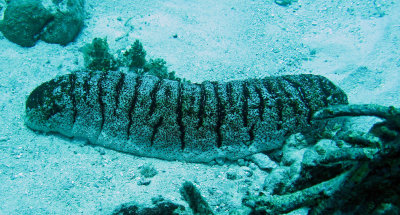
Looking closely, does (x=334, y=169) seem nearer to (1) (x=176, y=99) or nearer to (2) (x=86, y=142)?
(1) (x=176, y=99)

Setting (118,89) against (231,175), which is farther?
(118,89)

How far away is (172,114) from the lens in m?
3.12

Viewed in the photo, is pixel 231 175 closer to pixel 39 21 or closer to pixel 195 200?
pixel 195 200

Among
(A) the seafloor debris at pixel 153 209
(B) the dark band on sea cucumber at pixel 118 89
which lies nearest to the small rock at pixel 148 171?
(A) the seafloor debris at pixel 153 209

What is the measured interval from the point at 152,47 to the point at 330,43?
3821 millimetres

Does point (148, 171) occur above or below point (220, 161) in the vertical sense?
below

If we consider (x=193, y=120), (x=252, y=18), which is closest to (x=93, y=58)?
(x=193, y=120)

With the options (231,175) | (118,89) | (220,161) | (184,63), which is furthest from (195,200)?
(184,63)

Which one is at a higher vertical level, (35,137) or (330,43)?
(330,43)

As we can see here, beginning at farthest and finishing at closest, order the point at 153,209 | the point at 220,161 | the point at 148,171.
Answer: the point at 220,161 → the point at 148,171 → the point at 153,209

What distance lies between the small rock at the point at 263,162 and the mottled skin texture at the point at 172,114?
0.30ft

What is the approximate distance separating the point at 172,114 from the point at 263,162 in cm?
135

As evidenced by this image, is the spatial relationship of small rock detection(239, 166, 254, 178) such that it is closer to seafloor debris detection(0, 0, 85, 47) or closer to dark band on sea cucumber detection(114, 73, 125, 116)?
dark band on sea cucumber detection(114, 73, 125, 116)

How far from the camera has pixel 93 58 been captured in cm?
439
